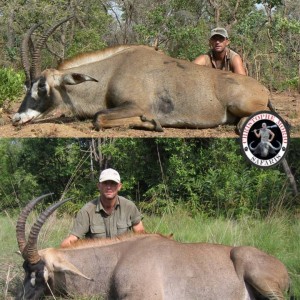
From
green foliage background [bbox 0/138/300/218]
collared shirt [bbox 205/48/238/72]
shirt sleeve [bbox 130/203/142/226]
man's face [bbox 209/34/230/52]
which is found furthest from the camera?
green foliage background [bbox 0/138/300/218]

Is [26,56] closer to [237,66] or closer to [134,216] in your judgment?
[237,66]

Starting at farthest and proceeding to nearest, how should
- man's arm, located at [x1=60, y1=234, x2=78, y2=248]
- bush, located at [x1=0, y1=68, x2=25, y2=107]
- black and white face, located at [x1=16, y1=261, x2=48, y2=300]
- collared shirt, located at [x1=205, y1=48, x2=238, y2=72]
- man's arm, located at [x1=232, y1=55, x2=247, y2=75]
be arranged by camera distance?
bush, located at [x1=0, y1=68, x2=25, y2=107], collared shirt, located at [x1=205, y1=48, x2=238, y2=72], man's arm, located at [x1=232, y1=55, x2=247, y2=75], man's arm, located at [x1=60, y1=234, x2=78, y2=248], black and white face, located at [x1=16, y1=261, x2=48, y2=300]

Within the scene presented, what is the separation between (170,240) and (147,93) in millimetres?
3058

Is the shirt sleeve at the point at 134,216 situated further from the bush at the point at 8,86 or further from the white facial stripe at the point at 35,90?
the bush at the point at 8,86

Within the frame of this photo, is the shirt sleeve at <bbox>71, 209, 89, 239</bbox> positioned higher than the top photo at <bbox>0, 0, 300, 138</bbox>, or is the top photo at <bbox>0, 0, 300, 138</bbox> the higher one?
the top photo at <bbox>0, 0, 300, 138</bbox>

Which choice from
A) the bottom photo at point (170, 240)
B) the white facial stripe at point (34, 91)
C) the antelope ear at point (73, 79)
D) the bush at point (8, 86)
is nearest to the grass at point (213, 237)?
the bottom photo at point (170, 240)

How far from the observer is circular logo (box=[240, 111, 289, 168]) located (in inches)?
266

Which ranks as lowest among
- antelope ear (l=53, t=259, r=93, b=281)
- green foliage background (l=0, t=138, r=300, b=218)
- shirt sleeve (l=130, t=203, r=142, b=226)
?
green foliage background (l=0, t=138, r=300, b=218)

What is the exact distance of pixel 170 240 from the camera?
5453 mm

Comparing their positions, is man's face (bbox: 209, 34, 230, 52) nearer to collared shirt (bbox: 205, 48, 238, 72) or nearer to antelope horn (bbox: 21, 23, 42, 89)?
collared shirt (bbox: 205, 48, 238, 72)

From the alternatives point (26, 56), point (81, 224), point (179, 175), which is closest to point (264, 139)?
point (81, 224)

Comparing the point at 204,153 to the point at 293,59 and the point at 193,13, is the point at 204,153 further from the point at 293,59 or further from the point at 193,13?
the point at 193,13

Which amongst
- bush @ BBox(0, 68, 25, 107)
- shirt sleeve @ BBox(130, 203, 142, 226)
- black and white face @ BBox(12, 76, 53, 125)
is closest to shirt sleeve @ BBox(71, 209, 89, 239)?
shirt sleeve @ BBox(130, 203, 142, 226)

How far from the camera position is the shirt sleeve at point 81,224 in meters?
6.20
